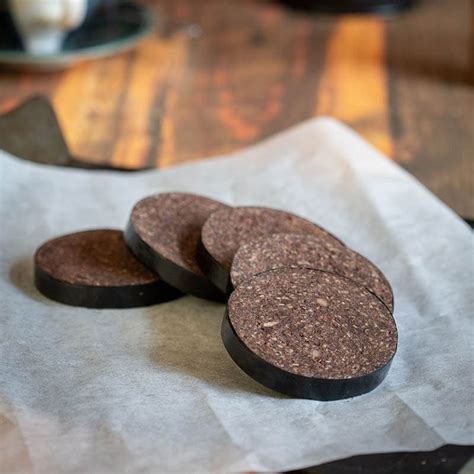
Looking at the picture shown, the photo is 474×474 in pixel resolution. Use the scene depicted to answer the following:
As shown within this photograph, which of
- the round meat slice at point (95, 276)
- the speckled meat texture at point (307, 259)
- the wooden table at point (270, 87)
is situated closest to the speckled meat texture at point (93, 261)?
the round meat slice at point (95, 276)

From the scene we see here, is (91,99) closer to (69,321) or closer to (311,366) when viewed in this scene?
(69,321)

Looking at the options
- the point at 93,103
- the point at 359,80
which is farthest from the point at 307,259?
the point at 359,80

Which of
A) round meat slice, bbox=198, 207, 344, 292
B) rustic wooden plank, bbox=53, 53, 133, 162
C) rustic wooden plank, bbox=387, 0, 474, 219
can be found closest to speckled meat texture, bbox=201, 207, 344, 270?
round meat slice, bbox=198, 207, 344, 292

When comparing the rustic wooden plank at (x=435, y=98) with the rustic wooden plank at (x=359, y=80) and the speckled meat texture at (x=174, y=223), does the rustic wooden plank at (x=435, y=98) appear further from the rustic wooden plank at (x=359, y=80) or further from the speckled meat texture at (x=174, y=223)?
the speckled meat texture at (x=174, y=223)

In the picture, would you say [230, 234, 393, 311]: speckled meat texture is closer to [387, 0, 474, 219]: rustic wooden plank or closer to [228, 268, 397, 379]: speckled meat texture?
[228, 268, 397, 379]: speckled meat texture

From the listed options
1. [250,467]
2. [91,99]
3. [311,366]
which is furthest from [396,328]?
[91,99]

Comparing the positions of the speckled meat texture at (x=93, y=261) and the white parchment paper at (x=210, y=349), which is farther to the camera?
the speckled meat texture at (x=93, y=261)
